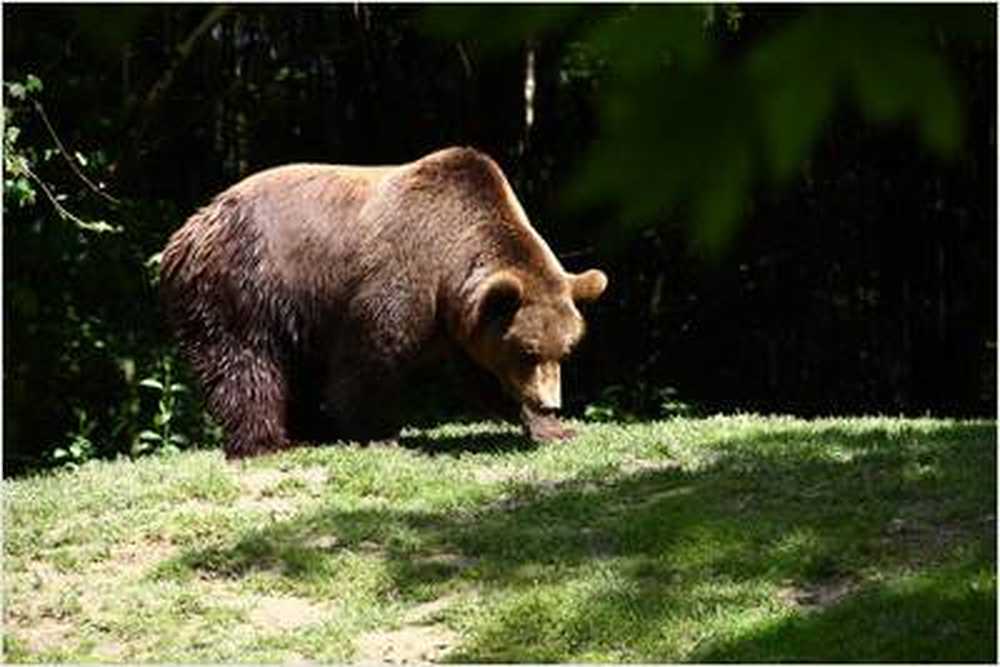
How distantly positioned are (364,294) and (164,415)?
2796 mm

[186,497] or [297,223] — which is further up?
[297,223]

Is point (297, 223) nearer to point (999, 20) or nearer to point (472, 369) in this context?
point (472, 369)

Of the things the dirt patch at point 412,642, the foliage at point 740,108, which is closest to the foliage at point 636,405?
the dirt patch at point 412,642

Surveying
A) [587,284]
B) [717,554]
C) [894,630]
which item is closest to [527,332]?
[587,284]

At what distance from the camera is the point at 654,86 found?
96 cm

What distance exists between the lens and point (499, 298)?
814cm

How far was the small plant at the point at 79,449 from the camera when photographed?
33.7 feet

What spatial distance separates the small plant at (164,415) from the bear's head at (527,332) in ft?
8.93

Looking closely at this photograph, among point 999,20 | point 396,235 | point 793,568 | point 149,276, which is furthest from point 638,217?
point 149,276

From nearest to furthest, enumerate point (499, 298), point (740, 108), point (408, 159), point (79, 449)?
point (740, 108) < point (499, 298) < point (79, 449) < point (408, 159)

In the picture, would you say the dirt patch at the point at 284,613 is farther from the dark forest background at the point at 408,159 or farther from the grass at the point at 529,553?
the dark forest background at the point at 408,159

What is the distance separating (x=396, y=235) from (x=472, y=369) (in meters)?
0.88

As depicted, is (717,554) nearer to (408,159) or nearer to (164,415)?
(164,415)

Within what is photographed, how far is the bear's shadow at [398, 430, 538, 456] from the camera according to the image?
841 centimetres
